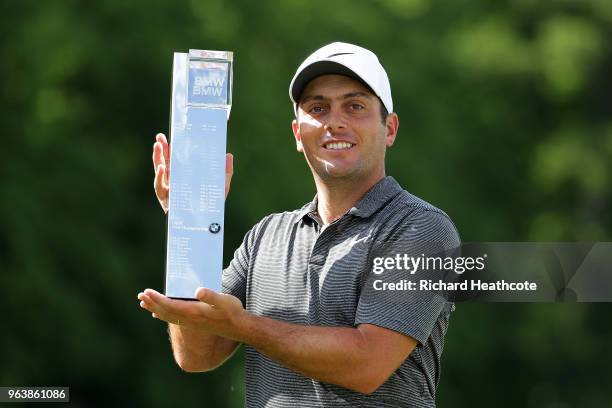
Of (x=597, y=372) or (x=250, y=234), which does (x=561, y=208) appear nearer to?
(x=597, y=372)

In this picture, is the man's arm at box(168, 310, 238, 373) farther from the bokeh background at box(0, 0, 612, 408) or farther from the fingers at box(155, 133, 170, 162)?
the bokeh background at box(0, 0, 612, 408)

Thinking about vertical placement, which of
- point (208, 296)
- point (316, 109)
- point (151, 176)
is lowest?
point (208, 296)

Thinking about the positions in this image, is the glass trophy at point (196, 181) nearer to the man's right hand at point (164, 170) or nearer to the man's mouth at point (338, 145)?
the man's right hand at point (164, 170)

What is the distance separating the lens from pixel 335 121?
2.96m

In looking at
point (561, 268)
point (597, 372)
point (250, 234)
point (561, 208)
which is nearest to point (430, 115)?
point (561, 208)

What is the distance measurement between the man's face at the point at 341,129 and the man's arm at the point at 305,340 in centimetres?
41

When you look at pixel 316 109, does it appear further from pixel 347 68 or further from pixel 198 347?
pixel 198 347

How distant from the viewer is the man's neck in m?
2.98

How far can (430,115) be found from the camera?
41.7 feet

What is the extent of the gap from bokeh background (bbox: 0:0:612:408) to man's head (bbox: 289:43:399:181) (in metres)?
7.14

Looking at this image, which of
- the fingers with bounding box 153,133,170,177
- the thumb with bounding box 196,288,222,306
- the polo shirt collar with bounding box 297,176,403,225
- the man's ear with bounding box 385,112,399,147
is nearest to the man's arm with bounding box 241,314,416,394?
the thumb with bounding box 196,288,222,306

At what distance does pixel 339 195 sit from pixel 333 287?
0.26 metres

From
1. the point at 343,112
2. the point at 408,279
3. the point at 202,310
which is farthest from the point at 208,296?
the point at 343,112

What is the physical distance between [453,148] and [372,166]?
10214mm
